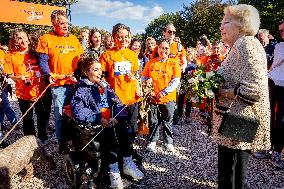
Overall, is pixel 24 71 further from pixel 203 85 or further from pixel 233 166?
pixel 233 166

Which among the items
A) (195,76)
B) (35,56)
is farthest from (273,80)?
(35,56)

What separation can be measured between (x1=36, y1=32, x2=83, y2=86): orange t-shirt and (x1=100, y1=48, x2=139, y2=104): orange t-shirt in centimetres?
61

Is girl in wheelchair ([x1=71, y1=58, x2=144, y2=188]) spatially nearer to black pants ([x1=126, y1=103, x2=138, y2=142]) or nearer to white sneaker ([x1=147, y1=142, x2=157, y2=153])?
black pants ([x1=126, y1=103, x2=138, y2=142])

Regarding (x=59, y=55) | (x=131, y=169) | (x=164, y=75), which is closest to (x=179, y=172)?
(x=131, y=169)

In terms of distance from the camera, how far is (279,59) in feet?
15.5

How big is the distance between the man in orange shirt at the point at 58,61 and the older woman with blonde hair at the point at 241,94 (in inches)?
111

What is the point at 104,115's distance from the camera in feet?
13.4

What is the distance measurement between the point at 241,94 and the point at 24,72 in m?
4.27

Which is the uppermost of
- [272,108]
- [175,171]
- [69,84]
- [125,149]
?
[69,84]

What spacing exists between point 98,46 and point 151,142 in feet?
8.02

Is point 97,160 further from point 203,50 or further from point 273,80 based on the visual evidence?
point 203,50

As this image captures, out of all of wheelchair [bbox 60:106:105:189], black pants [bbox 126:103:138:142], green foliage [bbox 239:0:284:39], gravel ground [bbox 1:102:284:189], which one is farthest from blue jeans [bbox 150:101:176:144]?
green foliage [bbox 239:0:284:39]

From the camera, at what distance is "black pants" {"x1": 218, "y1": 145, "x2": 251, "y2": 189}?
8.29ft

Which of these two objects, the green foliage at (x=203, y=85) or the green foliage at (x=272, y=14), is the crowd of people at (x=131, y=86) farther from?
the green foliage at (x=272, y=14)
